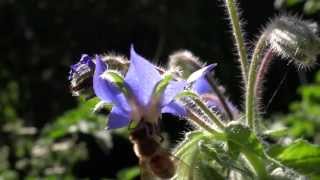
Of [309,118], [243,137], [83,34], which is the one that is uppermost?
[83,34]

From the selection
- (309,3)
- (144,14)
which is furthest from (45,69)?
(309,3)

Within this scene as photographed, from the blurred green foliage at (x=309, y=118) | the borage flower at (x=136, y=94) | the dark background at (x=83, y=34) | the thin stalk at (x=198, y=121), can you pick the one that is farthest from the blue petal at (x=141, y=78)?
the dark background at (x=83, y=34)

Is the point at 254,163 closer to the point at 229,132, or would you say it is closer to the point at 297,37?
the point at 229,132

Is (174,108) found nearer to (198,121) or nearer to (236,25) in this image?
(198,121)

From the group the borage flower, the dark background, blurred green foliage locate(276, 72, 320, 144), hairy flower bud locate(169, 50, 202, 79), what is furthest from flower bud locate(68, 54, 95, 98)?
the dark background

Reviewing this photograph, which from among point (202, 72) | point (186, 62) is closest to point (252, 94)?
point (202, 72)
